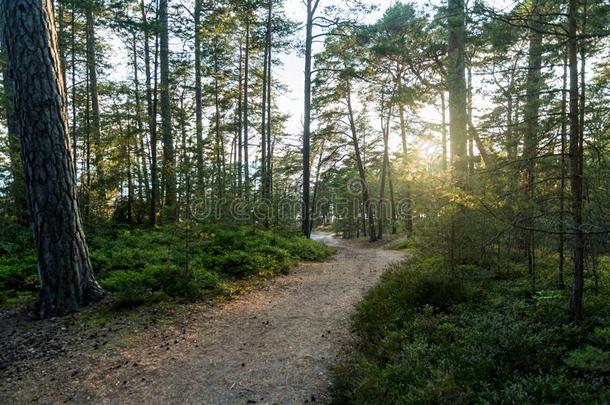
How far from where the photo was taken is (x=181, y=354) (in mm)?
5043

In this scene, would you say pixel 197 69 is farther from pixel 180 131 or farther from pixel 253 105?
pixel 253 105

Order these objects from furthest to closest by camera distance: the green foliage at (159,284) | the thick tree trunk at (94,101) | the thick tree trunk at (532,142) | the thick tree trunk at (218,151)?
the thick tree trunk at (94,101) < the thick tree trunk at (218,151) < the green foliage at (159,284) < the thick tree trunk at (532,142)

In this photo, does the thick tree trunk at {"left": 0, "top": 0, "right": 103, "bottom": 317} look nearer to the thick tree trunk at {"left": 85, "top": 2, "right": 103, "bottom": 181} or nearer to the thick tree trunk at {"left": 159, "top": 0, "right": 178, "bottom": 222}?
the thick tree trunk at {"left": 159, "top": 0, "right": 178, "bottom": 222}

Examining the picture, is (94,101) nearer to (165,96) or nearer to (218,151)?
(165,96)

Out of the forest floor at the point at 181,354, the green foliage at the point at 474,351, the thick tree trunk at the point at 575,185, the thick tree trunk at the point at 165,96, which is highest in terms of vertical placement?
the thick tree trunk at the point at 165,96

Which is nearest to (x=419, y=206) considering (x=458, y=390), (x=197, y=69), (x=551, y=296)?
(x=551, y=296)

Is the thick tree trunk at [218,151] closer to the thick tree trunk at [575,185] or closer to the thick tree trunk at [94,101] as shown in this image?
the thick tree trunk at [94,101]

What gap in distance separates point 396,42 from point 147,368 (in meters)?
12.4

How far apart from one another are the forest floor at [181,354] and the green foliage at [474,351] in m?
0.59

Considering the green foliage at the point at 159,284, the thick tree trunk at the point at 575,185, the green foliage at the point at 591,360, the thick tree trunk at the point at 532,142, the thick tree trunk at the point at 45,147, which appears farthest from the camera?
the green foliage at the point at 159,284

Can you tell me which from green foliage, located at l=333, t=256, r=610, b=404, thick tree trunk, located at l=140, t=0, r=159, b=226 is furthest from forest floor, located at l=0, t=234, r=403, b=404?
thick tree trunk, located at l=140, t=0, r=159, b=226

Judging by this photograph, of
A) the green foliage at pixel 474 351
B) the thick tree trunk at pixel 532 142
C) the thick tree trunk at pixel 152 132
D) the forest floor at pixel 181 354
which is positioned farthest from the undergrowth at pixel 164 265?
the thick tree trunk at pixel 532 142

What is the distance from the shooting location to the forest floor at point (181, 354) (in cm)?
404

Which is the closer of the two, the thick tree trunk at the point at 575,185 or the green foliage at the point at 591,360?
the green foliage at the point at 591,360
